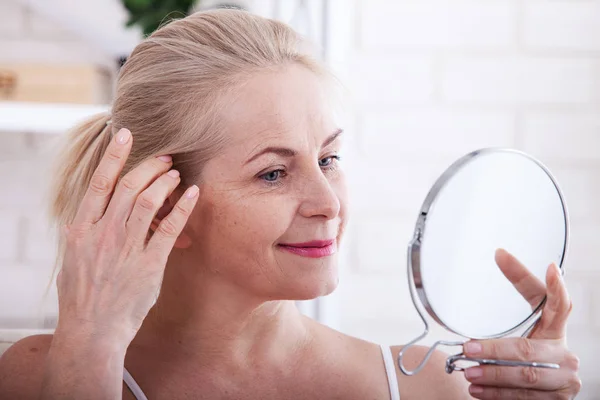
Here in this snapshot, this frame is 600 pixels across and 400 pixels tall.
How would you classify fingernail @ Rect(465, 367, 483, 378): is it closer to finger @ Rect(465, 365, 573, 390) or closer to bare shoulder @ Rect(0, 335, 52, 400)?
finger @ Rect(465, 365, 573, 390)

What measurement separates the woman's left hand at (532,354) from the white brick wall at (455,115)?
0.64m

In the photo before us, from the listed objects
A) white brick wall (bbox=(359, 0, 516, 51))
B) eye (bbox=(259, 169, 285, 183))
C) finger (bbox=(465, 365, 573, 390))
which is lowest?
finger (bbox=(465, 365, 573, 390))

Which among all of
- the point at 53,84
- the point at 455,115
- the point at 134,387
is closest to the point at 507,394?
the point at 134,387

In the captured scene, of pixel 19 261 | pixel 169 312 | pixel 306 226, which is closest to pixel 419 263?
pixel 306 226

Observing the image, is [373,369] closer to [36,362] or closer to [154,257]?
[154,257]

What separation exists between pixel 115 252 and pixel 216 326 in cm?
20

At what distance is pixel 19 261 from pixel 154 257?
33.4 inches

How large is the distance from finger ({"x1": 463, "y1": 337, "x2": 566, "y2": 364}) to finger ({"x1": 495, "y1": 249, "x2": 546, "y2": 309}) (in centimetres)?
6

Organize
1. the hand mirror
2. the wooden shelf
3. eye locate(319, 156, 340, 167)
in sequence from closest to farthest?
the hand mirror, eye locate(319, 156, 340, 167), the wooden shelf

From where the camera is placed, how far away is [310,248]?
39.0 inches

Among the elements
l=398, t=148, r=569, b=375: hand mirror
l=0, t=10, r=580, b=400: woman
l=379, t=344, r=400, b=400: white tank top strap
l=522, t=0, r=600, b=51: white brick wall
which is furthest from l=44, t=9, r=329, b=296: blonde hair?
l=522, t=0, r=600, b=51: white brick wall

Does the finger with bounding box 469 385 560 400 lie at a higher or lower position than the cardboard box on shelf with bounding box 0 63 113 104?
lower

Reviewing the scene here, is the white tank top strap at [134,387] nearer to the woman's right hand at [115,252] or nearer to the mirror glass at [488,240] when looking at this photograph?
the woman's right hand at [115,252]

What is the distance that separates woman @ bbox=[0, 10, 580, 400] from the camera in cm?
95
